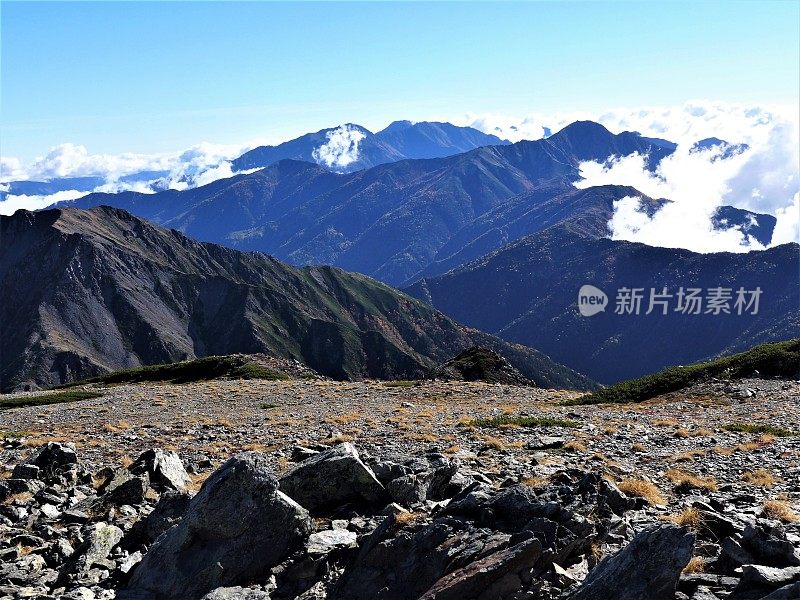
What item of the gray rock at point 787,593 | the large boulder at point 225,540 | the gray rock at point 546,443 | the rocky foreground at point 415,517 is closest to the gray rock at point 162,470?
the rocky foreground at point 415,517

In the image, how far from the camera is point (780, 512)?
1308cm

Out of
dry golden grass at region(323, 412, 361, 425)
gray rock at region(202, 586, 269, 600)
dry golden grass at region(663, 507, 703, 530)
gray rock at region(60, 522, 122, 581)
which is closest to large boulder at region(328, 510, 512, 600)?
gray rock at region(202, 586, 269, 600)

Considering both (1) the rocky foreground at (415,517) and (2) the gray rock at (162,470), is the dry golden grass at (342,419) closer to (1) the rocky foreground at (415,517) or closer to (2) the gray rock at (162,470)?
(1) the rocky foreground at (415,517)

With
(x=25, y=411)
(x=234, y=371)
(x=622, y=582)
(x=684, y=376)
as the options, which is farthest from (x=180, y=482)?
(x=234, y=371)

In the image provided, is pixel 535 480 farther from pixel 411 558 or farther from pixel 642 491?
pixel 411 558

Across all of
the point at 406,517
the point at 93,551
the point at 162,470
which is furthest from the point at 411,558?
the point at 162,470

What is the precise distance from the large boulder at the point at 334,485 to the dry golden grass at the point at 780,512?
8639 mm

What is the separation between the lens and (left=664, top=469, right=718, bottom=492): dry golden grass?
16.2m

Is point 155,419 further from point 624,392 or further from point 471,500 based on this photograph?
point 624,392

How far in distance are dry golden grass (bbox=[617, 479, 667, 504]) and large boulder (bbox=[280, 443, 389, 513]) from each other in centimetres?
614

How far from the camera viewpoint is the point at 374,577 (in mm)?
11367

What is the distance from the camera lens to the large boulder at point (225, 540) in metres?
12.3

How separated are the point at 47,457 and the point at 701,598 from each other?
20.3m

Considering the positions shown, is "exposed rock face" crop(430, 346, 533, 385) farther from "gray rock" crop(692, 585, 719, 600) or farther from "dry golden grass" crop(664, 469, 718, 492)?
"gray rock" crop(692, 585, 719, 600)
